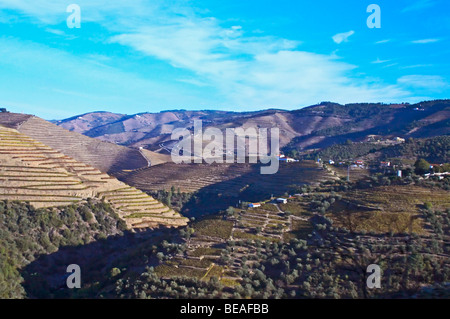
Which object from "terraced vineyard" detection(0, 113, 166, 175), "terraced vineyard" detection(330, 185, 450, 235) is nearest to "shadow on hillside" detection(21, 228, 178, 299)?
"terraced vineyard" detection(330, 185, 450, 235)

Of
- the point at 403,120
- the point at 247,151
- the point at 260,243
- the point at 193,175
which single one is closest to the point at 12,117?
the point at 193,175

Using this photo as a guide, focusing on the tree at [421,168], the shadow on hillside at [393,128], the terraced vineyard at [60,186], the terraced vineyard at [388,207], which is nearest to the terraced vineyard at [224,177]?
the tree at [421,168]

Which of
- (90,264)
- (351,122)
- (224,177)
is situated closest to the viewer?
(90,264)

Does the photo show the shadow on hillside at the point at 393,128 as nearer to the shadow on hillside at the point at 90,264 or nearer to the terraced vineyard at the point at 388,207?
the terraced vineyard at the point at 388,207

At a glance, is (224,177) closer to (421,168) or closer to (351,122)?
(421,168)

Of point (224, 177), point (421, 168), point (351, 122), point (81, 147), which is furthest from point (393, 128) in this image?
point (81, 147)
